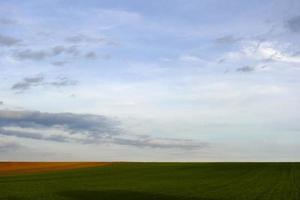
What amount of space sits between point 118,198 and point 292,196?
14296mm

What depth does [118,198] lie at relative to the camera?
38188 mm

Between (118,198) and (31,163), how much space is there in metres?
68.6

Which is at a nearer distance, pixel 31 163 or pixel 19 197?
pixel 19 197

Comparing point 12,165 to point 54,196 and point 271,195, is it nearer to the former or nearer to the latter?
point 54,196

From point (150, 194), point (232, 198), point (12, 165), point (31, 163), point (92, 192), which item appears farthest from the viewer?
point (31, 163)

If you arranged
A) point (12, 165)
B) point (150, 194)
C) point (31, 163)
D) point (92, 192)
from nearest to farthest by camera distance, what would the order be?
point (150, 194) < point (92, 192) < point (12, 165) < point (31, 163)

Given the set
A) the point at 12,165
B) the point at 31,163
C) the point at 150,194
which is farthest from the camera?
the point at 31,163

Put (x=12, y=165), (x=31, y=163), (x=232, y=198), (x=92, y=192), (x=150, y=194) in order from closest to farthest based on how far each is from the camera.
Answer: (x=232, y=198)
(x=150, y=194)
(x=92, y=192)
(x=12, y=165)
(x=31, y=163)

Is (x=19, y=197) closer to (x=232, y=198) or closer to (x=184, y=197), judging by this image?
(x=184, y=197)

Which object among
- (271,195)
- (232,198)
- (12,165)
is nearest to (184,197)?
(232,198)

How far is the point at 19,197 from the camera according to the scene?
39.2 meters

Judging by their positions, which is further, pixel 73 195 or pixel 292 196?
pixel 73 195

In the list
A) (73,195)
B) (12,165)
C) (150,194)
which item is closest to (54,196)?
(73,195)

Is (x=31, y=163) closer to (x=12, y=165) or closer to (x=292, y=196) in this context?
(x=12, y=165)
